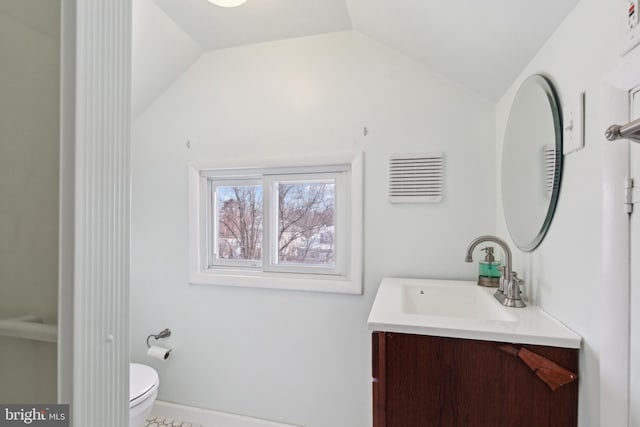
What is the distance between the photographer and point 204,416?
1903mm

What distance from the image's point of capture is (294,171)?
185 cm

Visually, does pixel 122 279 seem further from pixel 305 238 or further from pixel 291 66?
pixel 291 66

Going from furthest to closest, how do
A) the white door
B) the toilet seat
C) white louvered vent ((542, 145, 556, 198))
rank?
the toilet seat
white louvered vent ((542, 145, 556, 198))
the white door

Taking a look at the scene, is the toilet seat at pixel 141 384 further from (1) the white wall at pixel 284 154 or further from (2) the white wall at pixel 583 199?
(2) the white wall at pixel 583 199

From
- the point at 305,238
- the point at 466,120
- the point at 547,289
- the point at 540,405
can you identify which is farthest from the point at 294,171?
the point at 540,405

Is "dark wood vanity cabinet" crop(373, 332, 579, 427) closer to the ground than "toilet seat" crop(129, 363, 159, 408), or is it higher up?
higher up

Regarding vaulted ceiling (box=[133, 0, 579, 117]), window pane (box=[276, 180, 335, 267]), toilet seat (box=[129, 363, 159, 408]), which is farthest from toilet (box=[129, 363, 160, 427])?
vaulted ceiling (box=[133, 0, 579, 117])

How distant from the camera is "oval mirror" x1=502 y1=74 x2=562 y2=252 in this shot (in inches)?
38.6

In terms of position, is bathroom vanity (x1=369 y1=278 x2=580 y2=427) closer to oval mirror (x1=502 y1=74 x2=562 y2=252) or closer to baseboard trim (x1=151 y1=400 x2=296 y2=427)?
oval mirror (x1=502 y1=74 x2=562 y2=252)

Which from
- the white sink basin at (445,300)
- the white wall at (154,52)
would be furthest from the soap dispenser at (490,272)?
the white wall at (154,52)

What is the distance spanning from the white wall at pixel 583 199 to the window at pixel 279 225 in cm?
90

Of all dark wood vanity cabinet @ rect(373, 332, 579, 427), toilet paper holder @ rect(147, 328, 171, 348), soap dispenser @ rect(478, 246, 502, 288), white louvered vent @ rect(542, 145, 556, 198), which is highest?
white louvered vent @ rect(542, 145, 556, 198)

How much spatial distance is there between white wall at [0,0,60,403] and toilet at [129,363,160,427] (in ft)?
3.50

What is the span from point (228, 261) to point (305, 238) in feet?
1.86
